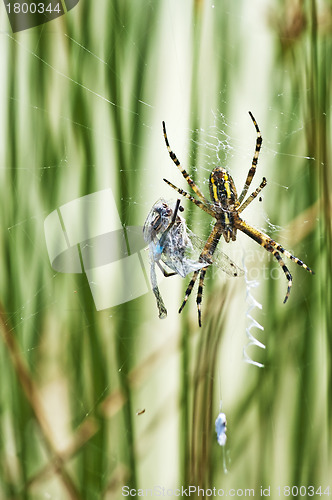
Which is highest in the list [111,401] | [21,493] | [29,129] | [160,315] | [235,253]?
[29,129]

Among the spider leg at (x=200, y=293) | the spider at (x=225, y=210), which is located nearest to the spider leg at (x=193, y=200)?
the spider at (x=225, y=210)

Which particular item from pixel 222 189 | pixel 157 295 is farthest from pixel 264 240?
pixel 157 295

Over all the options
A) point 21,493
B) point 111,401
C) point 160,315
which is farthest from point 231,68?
point 21,493

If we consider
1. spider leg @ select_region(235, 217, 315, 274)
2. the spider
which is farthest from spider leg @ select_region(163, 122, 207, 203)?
spider leg @ select_region(235, 217, 315, 274)

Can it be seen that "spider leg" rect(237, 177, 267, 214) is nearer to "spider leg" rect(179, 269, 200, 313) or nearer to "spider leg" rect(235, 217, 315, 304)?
"spider leg" rect(235, 217, 315, 304)

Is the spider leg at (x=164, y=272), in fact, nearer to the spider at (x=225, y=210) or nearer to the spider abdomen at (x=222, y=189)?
the spider at (x=225, y=210)

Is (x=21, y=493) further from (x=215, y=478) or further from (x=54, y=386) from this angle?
(x=215, y=478)
